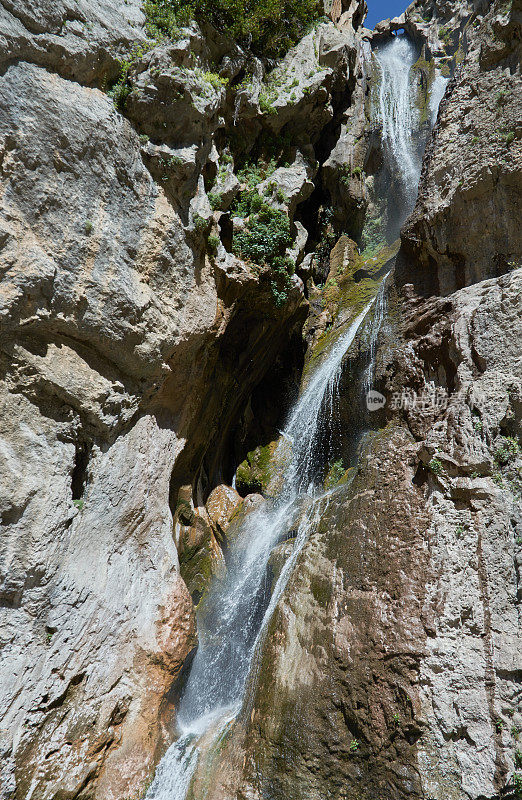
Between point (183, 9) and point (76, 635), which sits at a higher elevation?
point (183, 9)

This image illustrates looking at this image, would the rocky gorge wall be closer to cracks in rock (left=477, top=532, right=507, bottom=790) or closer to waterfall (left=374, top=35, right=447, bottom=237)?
cracks in rock (left=477, top=532, right=507, bottom=790)

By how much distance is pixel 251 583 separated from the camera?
8258 mm

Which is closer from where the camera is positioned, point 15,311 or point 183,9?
point 15,311

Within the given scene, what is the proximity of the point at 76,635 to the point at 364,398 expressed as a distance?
21.1 feet

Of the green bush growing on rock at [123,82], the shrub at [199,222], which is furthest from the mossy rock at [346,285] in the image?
the green bush growing on rock at [123,82]

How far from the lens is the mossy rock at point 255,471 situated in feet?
34.6

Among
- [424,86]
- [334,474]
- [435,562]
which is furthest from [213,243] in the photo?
[424,86]

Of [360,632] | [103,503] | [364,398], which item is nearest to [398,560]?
[360,632]

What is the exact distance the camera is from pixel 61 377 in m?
5.71

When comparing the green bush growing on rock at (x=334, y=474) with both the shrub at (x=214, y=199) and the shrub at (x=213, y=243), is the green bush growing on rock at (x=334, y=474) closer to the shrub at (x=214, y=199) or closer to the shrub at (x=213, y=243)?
the shrub at (x=213, y=243)

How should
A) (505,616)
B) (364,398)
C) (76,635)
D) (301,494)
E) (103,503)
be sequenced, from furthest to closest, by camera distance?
(301,494) → (364,398) → (103,503) → (76,635) → (505,616)

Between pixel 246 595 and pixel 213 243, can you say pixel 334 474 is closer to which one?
pixel 246 595

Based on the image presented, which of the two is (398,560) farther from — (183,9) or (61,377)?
(183,9)

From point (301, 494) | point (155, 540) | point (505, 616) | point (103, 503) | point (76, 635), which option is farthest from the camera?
point (301, 494)
